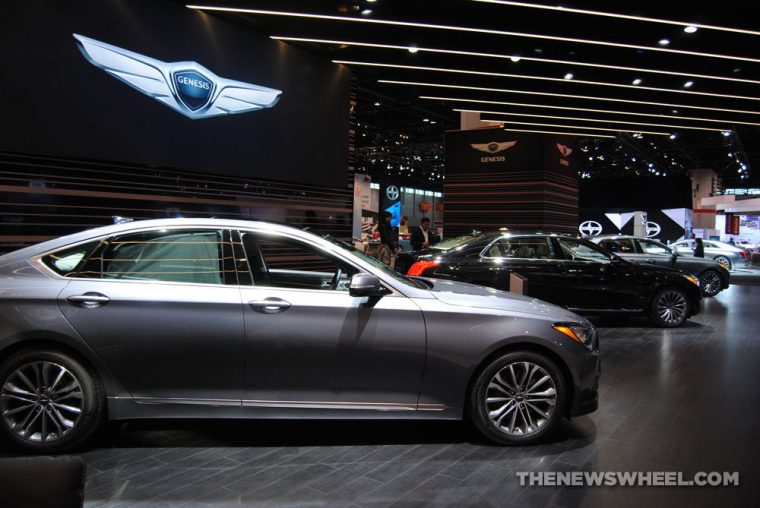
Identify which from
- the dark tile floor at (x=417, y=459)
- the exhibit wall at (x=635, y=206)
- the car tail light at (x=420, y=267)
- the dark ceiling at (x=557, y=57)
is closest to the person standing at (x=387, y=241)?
the dark ceiling at (x=557, y=57)

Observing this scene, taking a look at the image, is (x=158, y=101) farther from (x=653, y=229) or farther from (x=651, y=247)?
(x=653, y=229)

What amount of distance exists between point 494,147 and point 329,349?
42.6 ft

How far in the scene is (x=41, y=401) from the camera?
117 inches

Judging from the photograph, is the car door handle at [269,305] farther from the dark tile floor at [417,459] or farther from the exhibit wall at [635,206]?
the exhibit wall at [635,206]

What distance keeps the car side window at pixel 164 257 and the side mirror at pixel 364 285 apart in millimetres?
825

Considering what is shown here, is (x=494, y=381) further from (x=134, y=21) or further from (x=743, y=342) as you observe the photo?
(x=134, y=21)

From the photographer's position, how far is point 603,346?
639 cm

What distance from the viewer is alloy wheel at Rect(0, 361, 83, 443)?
9.68ft

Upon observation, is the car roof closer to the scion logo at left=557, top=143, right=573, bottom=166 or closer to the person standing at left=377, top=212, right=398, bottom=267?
the person standing at left=377, top=212, right=398, bottom=267

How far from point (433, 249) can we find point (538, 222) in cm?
788

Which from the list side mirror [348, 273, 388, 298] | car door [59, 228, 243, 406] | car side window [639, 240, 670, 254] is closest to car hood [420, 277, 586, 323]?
side mirror [348, 273, 388, 298]

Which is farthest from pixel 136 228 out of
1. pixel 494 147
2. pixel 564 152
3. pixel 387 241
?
pixel 564 152

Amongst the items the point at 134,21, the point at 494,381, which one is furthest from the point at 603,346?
the point at 134,21

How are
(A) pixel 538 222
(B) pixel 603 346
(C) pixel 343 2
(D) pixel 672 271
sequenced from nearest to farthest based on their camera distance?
1. (B) pixel 603 346
2. (C) pixel 343 2
3. (D) pixel 672 271
4. (A) pixel 538 222
